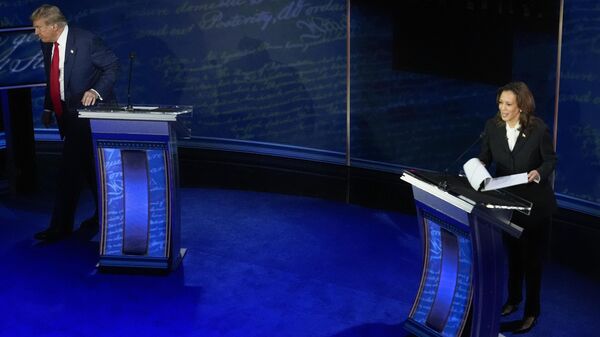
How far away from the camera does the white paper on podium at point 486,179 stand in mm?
3791

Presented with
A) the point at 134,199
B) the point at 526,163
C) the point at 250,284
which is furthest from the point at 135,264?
the point at 526,163

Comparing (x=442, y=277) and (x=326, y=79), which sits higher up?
(x=326, y=79)

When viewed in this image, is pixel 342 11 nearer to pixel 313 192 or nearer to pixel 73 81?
pixel 313 192

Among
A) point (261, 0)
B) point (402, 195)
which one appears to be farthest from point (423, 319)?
point (261, 0)

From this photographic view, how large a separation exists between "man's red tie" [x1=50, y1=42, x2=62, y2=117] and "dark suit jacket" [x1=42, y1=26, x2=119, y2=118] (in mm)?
57

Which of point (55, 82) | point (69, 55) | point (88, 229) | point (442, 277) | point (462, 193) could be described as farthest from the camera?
point (88, 229)

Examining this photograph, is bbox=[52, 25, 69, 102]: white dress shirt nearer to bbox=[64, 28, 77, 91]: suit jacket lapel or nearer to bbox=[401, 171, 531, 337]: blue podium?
bbox=[64, 28, 77, 91]: suit jacket lapel

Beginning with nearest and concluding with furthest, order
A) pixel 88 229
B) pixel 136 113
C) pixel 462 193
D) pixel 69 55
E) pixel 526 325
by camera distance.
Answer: pixel 462 193, pixel 526 325, pixel 136 113, pixel 69 55, pixel 88 229

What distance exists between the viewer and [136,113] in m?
4.77

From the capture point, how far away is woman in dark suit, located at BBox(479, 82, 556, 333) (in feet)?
13.5

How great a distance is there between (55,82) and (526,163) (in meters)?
2.97

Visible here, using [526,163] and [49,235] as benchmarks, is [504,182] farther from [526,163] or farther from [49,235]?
[49,235]

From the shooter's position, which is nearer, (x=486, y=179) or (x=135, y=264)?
(x=486, y=179)

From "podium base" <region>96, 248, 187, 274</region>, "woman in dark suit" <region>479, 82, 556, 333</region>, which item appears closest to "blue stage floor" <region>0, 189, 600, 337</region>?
"podium base" <region>96, 248, 187, 274</region>
